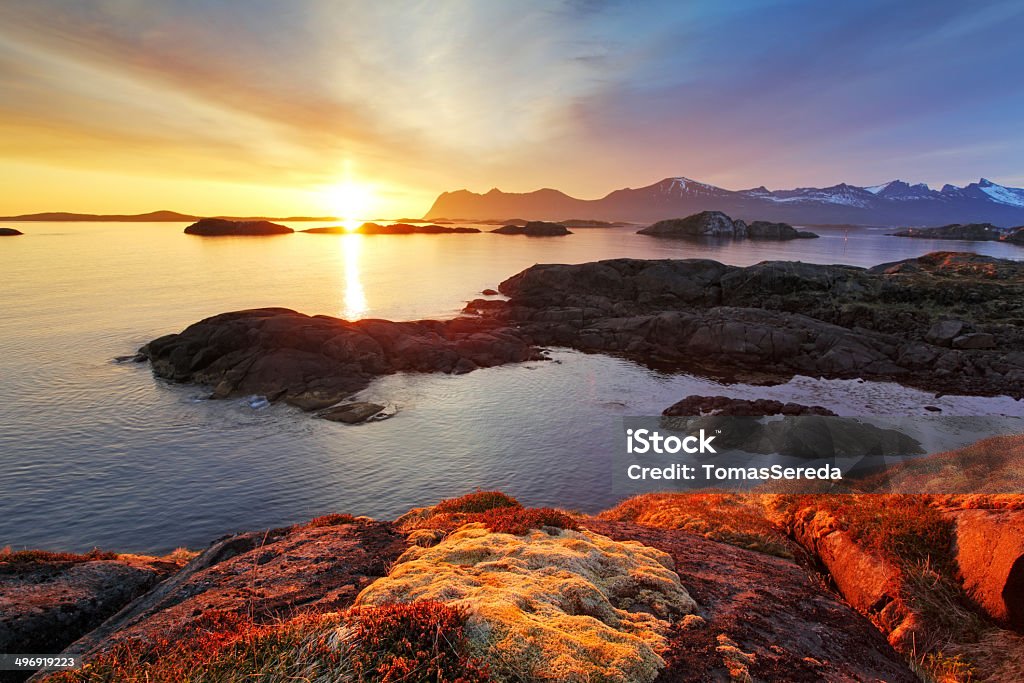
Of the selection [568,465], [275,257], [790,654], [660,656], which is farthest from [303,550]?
[275,257]

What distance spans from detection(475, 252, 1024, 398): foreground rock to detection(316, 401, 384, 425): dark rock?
27.5m

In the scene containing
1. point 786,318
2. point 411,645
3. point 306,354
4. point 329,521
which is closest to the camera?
point 411,645

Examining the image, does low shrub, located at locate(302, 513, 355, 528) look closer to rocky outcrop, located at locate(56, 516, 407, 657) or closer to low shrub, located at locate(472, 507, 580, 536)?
rocky outcrop, located at locate(56, 516, 407, 657)

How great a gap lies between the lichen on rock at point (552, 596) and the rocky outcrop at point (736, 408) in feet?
86.0

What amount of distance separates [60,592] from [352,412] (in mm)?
25715

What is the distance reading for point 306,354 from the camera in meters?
45.7

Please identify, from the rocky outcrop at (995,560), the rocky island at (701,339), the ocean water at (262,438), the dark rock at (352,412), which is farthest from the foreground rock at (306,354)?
→ the rocky outcrop at (995,560)

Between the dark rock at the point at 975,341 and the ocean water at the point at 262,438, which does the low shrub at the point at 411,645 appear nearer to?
the ocean water at the point at 262,438

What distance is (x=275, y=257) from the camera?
502 feet

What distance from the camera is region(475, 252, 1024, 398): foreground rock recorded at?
1826 inches

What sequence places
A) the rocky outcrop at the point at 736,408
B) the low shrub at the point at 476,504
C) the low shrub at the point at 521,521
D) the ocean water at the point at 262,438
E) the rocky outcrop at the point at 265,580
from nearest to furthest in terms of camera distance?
the rocky outcrop at the point at 265,580 < the low shrub at the point at 521,521 < the low shrub at the point at 476,504 < the ocean water at the point at 262,438 < the rocky outcrop at the point at 736,408

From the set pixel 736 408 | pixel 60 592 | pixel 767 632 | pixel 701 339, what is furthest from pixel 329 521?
pixel 701 339

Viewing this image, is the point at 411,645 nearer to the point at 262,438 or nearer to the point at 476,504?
the point at 476,504

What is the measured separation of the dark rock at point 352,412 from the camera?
36.4m
